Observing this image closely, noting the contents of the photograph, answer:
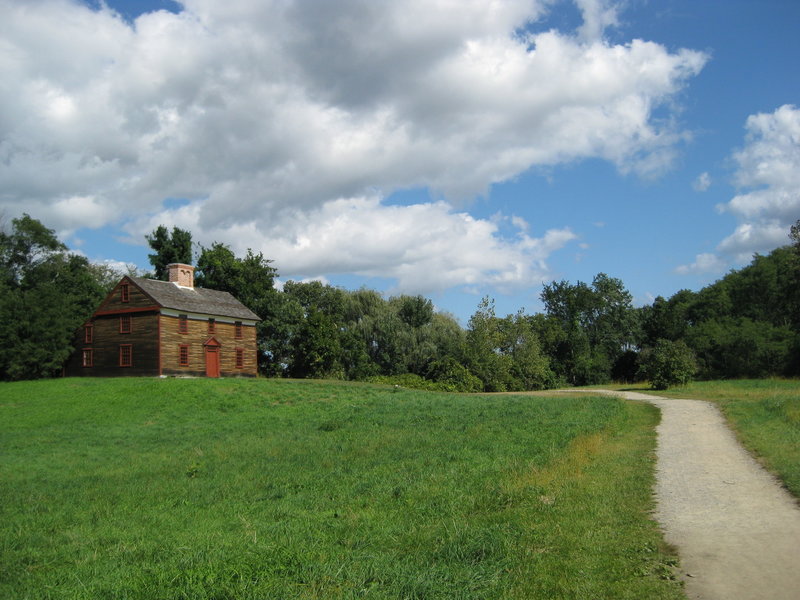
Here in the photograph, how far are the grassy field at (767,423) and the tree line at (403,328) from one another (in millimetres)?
17004

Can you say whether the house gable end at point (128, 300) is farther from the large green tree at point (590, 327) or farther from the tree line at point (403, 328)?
the large green tree at point (590, 327)

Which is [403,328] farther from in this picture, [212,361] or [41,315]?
[41,315]

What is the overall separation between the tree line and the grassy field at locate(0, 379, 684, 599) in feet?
86.2

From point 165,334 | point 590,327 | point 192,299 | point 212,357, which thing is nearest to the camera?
point 165,334

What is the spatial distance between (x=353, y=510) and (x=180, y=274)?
44718mm

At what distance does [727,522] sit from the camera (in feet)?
26.4

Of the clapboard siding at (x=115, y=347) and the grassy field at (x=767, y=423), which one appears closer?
the grassy field at (x=767, y=423)

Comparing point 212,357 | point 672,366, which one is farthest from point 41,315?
point 672,366

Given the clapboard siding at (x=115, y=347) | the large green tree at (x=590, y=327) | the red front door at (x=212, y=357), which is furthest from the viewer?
the large green tree at (x=590, y=327)

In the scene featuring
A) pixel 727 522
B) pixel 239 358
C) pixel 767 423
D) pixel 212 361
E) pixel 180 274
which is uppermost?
pixel 180 274

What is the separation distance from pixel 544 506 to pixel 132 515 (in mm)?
7656

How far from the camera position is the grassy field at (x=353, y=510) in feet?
22.1

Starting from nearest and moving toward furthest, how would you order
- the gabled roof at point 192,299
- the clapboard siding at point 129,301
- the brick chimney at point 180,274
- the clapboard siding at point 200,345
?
the clapboard siding at point 200,345
the clapboard siding at point 129,301
the gabled roof at point 192,299
the brick chimney at point 180,274

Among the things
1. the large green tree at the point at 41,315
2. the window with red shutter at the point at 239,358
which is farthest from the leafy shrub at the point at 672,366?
the large green tree at the point at 41,315
